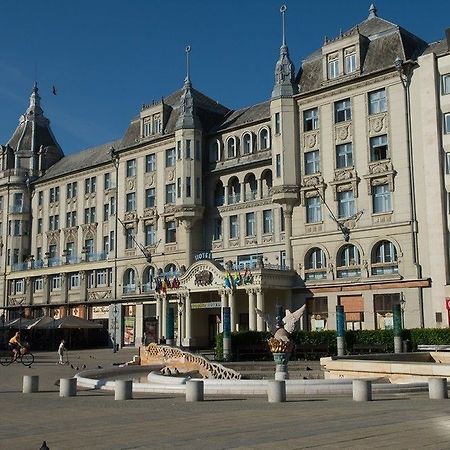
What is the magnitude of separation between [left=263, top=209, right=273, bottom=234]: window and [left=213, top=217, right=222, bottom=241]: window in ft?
15.0

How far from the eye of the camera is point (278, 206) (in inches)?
2037

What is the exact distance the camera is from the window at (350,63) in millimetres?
47938

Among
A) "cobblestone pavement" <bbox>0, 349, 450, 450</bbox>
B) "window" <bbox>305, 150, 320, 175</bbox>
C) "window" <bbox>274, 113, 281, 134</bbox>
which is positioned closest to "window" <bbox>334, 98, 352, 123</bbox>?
"window" <bbox>305, 150, 320, 175</bbox>

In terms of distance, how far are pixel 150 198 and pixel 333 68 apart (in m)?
20.3

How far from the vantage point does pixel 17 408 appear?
685 inches

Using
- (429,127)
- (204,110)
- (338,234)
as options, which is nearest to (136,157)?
(204,110)

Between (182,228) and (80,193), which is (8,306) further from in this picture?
(182,228)

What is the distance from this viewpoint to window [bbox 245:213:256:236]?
5359cm

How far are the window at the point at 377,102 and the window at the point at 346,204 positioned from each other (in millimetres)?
5809

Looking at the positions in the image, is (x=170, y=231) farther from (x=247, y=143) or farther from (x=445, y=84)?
(x=445, y=84)

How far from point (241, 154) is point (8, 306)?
3293 cm

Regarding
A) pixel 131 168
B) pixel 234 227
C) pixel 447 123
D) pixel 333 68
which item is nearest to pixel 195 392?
pixel 447 123

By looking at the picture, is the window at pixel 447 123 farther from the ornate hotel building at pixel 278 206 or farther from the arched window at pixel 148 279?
the arched window at pixel 148 279

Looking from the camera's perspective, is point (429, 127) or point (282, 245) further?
point (282, 245)
